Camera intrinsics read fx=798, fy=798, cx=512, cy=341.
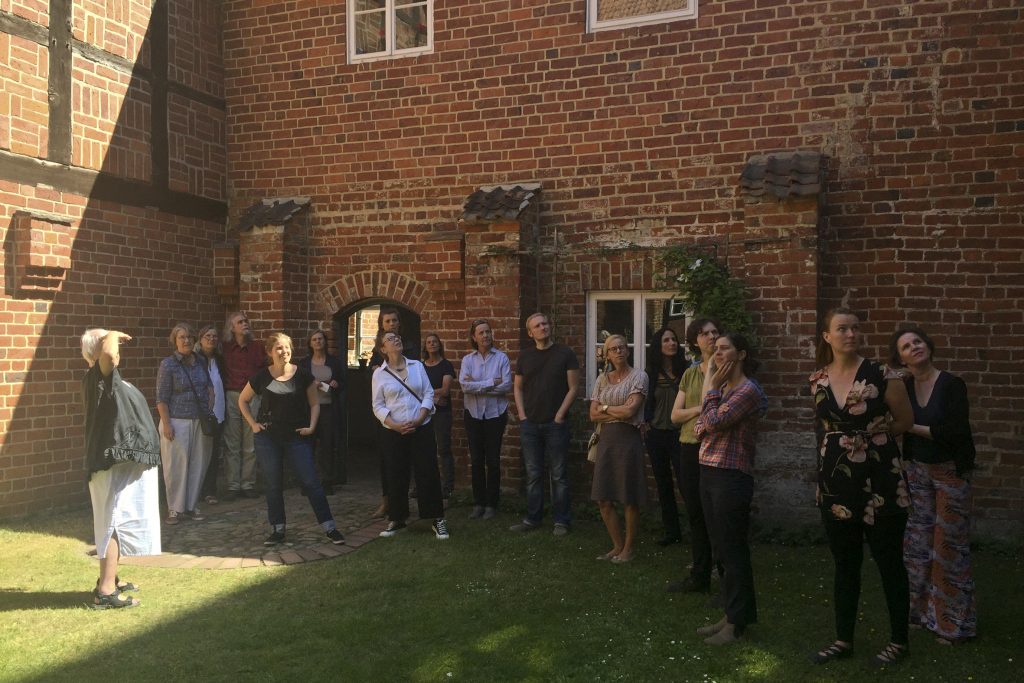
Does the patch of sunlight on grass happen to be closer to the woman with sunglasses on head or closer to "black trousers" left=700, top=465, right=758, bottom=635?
"black trousers" left=700, top=465, right=758, bottom=635

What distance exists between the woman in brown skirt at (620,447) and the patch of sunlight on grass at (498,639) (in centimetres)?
151

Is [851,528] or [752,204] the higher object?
[752,204]

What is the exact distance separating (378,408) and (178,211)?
13.1 ft

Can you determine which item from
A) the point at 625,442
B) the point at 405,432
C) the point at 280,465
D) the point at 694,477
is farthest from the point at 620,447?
the point at 280,465

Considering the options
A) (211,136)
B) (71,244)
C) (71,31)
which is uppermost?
(71,31)

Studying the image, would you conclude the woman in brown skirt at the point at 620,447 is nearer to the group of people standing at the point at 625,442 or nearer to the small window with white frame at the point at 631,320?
the group of people standing at the point at 625,442

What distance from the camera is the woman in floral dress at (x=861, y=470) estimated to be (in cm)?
414

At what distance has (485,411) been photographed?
7.64 m

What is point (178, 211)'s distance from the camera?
916 centimetres

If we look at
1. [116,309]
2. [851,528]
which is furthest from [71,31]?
[851,528]

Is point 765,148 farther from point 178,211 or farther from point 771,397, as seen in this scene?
point 178,211

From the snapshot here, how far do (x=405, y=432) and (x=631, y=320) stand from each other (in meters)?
2.64

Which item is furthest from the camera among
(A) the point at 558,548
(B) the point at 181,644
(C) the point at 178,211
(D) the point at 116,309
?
(C) the point at 178,211

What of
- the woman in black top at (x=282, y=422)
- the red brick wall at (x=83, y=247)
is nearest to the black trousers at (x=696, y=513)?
the woman in black top at (x=282, y=422)
